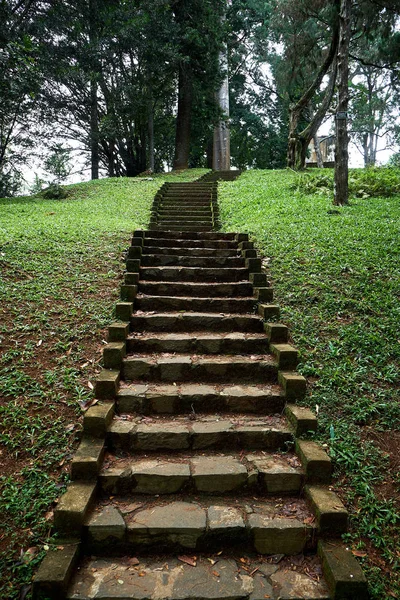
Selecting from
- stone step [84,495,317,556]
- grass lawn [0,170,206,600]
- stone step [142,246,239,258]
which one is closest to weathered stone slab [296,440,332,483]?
stone step [84,495,317,556]

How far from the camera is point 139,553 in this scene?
2771mm

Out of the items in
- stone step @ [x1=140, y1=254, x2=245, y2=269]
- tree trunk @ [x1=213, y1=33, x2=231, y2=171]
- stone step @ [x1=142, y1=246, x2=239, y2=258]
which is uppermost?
tree trunk @ [x1=213, y1=33, x2=231, y2=171]

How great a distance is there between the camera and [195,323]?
4.90 m

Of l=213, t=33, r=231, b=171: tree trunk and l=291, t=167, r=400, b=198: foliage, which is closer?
l=291, t=167, r=400, b=198: foliage

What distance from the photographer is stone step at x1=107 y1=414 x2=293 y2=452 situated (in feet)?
11.2

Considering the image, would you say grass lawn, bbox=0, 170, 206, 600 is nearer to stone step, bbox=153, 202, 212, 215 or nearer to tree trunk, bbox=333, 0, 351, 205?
stone step, bbox=153, 202, 212, 215

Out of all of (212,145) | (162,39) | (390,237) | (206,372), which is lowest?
(206,372)

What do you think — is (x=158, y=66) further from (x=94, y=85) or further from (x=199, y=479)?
(x=199, y=479)

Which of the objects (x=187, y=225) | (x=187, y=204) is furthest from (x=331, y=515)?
(x=187, y=204)

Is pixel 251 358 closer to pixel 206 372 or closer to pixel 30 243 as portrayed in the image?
pixel 206 372

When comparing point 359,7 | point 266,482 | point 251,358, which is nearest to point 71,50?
point 359,7

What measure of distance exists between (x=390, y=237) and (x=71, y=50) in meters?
13.5

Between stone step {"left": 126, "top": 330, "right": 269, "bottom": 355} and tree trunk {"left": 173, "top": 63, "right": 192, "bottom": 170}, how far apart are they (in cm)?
1718

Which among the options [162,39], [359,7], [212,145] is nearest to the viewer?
[359,7]
